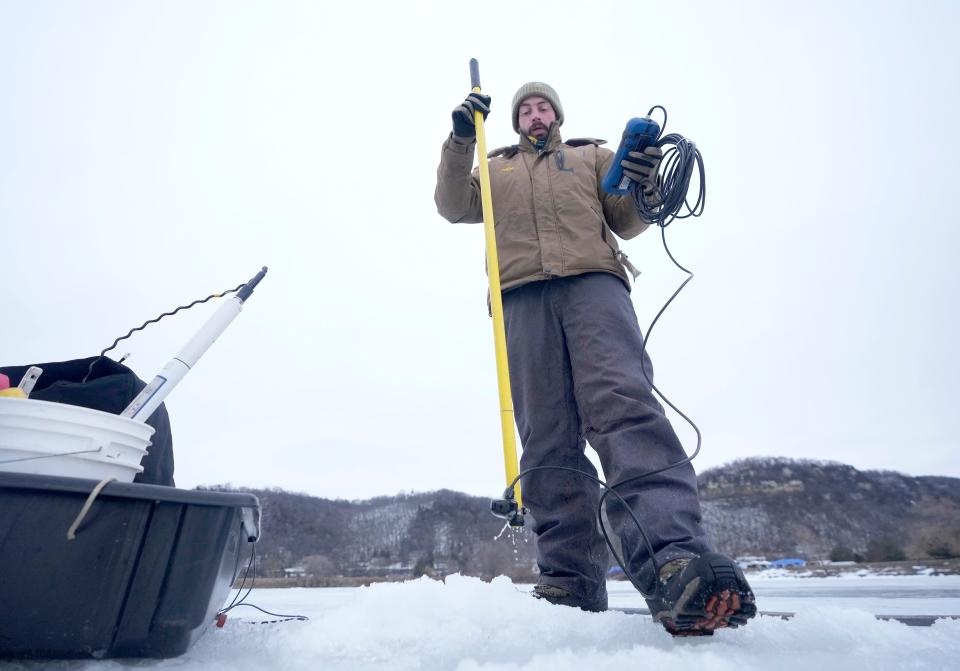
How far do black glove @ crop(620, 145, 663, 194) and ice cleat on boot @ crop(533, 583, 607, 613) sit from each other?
1314 millimetres

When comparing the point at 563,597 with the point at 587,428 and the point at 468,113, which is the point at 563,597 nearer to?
the point at 587,428

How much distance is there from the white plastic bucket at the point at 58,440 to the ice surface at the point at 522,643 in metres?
0.32

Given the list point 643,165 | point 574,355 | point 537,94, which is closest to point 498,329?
point 574,355

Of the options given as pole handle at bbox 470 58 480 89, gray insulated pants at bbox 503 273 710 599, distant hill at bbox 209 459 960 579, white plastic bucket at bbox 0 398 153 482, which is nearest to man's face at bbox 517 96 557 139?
pole handle at bbox 470 58 480 89

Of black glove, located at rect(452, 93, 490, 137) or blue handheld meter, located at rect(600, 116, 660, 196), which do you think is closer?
blue handheld meter, located at rect(600, 116, 660, 196)

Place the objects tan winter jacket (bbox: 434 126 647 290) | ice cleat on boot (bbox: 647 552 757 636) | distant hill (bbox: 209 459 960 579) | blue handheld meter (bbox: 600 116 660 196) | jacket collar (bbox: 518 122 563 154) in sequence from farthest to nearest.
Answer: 1. distant hill (bbox: 209 459 960 579)
2. jacket collar (bbox: 518 122 563 154)
3. tan winter jacket (bbox: 434 126 647 290)
4. blue handheld meter (bbox: 600 116 660 196)
5. ice cleat on boot (bbox: 647 552 757 636)

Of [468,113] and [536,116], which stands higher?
[536,116]

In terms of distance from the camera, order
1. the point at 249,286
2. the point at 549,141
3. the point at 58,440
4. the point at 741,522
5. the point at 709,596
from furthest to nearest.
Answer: the point at 741,522
the point at 549,141
the point at 249,286
the point at 709,596
the point at 58,440

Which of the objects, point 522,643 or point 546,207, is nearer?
point 522,643

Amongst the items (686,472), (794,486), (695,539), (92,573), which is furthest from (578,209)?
(794,486)

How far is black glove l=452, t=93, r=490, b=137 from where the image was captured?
71.2 inches

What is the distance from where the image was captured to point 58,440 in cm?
→ 86

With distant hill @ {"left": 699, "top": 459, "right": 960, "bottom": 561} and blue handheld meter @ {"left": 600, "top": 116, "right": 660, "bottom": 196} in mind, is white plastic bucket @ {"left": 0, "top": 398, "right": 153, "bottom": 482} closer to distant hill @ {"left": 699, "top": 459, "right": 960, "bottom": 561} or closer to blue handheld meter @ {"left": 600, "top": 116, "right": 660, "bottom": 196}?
blue handheld meter @ {"left": 600, "top": 116, "right": 660, "bottom": 196}

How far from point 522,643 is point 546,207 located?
4.43 ft
